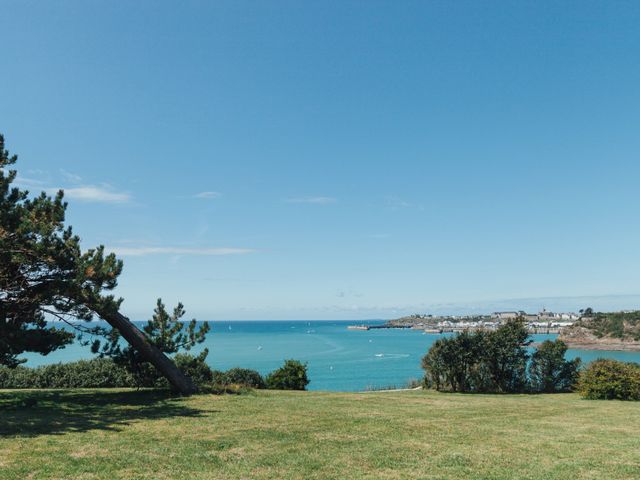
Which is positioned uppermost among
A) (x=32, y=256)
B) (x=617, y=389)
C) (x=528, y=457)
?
(x=32, y=256)

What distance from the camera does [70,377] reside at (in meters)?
23.1

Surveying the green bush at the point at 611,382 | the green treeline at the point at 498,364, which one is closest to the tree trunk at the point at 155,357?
the green treeline at the point at 498,364

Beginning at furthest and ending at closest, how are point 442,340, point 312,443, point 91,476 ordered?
point 442,340 → point 312,443 → point 91,476

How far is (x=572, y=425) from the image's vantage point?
13117mm

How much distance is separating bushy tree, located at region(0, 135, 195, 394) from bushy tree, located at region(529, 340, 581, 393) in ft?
86.7

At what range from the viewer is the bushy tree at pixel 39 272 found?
14.1 m

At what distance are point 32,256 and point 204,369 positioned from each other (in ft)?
35.9

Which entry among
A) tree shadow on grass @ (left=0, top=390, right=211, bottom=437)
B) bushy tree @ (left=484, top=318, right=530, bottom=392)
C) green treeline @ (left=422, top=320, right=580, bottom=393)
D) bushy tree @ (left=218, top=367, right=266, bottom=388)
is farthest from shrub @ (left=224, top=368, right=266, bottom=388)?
bushy tree @ (left=484, top=318, right=530, bottom=392)

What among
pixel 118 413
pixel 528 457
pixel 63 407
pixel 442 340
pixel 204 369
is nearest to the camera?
pixel 528 457

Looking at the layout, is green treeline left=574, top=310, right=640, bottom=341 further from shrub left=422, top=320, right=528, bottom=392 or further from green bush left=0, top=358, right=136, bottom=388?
green bush left=0, top=358, right=136, bottom=388

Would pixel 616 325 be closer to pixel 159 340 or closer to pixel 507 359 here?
pixel 507 359

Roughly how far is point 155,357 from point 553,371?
25146mm

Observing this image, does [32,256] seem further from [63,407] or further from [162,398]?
[162,398]

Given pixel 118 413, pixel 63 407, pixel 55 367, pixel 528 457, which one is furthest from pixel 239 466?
pixel 55 367
